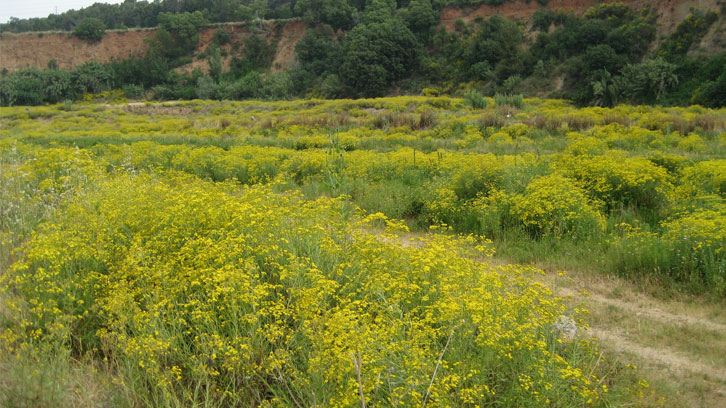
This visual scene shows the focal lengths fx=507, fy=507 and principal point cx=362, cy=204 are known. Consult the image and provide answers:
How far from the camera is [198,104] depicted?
39312 millimetres

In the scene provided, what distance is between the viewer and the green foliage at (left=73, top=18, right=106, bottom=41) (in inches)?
2489

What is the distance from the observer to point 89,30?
208 feet

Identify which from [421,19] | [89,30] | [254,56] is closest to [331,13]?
[254,56]

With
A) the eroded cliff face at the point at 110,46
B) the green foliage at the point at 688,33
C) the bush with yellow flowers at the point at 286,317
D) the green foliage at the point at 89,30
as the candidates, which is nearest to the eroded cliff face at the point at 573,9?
the green foliage at the point at 688,33

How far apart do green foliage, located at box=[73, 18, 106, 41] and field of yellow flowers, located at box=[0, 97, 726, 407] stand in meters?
65.4

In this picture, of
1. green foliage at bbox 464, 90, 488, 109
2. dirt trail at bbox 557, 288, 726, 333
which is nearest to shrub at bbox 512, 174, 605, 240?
dirt trail at bbox 557, 288, 726, 333

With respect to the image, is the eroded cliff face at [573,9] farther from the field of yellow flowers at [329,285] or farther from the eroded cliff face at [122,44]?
the field of yellow flowers at [329,285]

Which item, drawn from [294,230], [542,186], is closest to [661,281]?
[542,186]

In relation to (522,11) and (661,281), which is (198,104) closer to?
(522,11)

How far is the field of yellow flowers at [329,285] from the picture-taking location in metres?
3.05

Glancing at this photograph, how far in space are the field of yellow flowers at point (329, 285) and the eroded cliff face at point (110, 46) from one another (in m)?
55.8

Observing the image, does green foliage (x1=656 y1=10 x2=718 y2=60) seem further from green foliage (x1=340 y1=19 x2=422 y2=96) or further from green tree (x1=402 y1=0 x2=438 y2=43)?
green tree (x1=402 y1=0 x2=438 y2=43)

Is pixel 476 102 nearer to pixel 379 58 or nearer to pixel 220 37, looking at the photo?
pixel 379 58

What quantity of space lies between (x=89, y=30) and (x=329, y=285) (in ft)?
237
